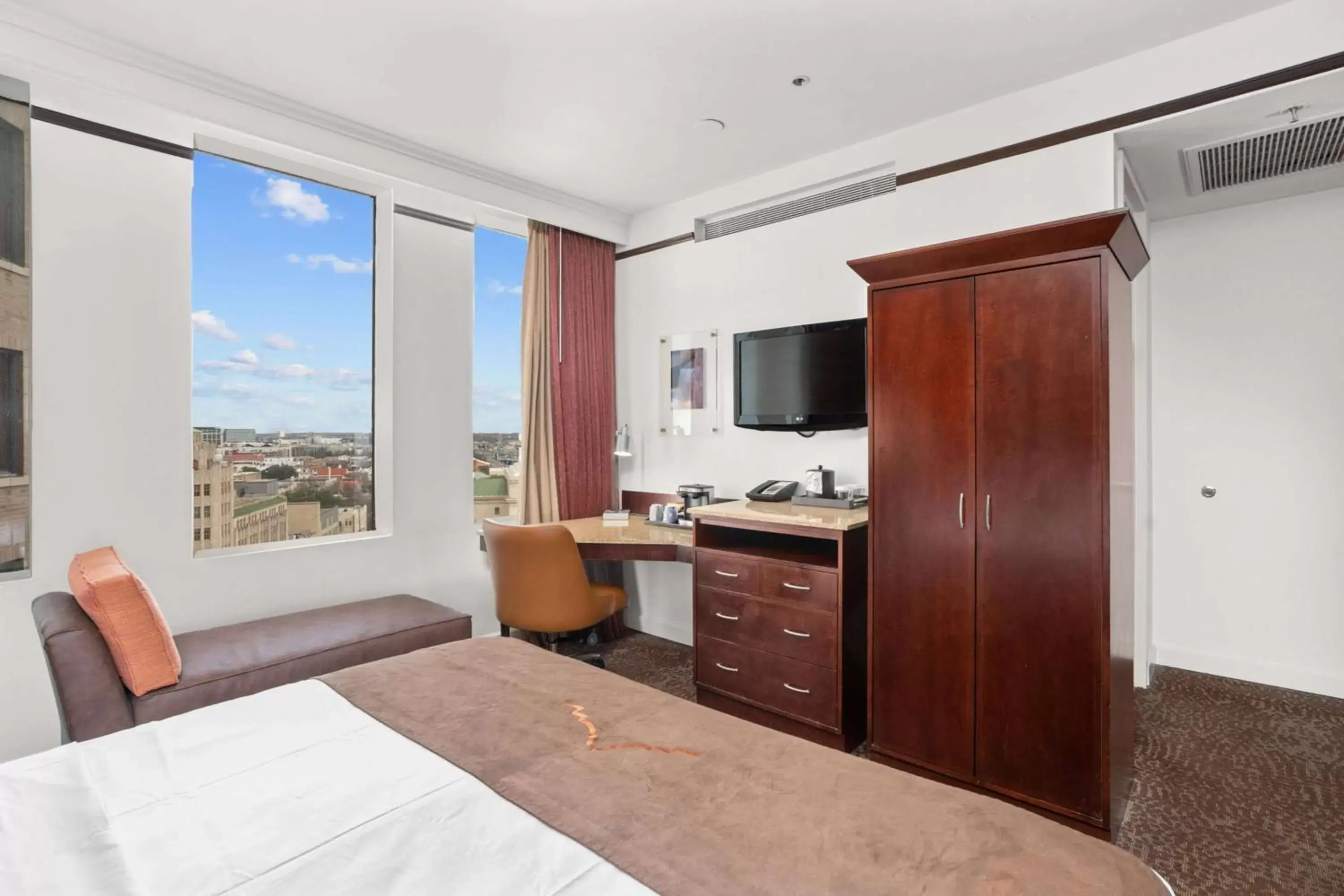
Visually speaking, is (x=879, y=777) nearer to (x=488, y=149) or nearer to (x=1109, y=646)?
(x=1109, y=646)

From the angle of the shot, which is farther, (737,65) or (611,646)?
(611,646)

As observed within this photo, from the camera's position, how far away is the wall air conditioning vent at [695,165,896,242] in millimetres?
3373

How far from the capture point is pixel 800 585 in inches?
110

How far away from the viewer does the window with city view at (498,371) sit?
4035mm

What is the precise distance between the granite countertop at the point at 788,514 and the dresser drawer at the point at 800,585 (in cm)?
19

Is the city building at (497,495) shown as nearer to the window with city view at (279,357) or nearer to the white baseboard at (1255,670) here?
the window with city view at (279,357)

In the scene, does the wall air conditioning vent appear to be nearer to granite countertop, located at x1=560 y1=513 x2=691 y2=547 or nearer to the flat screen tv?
the flat screen tv

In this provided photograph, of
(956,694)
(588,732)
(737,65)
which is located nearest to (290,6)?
(737,65)

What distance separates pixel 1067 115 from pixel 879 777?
281 cm

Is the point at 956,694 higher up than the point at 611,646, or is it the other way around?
the point at 956,694

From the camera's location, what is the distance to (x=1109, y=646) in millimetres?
2041

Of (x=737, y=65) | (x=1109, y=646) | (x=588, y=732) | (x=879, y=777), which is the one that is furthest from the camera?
(x=737, y=65)

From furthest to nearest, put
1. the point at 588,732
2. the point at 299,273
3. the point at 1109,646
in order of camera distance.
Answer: the point at 299,273, the point at 1109,646, the point at 588,732

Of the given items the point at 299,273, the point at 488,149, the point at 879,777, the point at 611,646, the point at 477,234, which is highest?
the point at 488,149
